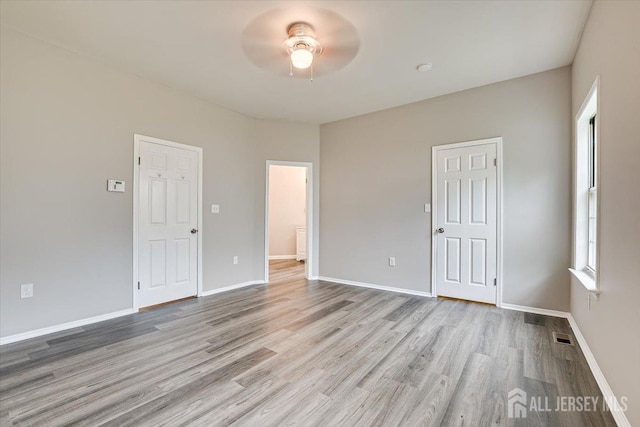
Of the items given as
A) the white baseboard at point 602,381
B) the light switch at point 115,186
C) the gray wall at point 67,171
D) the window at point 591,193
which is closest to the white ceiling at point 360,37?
the gray wall at point 67,171

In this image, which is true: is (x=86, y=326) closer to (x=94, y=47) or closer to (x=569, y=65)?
(x=94, y=47)

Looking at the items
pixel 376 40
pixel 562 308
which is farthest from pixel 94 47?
pixel 562 308

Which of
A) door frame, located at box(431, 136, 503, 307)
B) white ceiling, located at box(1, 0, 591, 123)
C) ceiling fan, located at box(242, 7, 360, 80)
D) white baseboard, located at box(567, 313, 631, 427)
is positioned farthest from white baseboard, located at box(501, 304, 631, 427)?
ceiling fan, located at box(242, 7, 360, 80)

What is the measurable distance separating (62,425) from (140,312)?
191 centimetres

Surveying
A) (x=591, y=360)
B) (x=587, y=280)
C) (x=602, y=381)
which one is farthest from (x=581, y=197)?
(x=602, y=381)

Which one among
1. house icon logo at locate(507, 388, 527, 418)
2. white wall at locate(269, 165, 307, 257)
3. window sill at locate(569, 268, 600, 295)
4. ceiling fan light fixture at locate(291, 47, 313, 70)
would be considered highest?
ceiling fan light fixture at locate(291, 47, 313, 70)

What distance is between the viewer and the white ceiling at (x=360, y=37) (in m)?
2.20

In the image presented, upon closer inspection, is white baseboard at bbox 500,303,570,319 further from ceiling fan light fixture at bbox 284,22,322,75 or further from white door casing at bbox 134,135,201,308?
white door casing at bbox 134,135,201,308

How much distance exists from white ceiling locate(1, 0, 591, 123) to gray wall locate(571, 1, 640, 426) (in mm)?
608

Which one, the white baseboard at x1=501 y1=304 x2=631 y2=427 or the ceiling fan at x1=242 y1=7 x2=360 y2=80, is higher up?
the ceiling fan at x1=242 y1=7 x2=360 y2=80

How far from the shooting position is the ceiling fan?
7.57 feet

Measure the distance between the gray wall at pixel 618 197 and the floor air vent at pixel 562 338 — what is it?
325 millimetres

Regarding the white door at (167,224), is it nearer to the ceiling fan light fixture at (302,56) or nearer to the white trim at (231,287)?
the white trim at (231,287)

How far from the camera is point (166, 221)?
3.62 m
